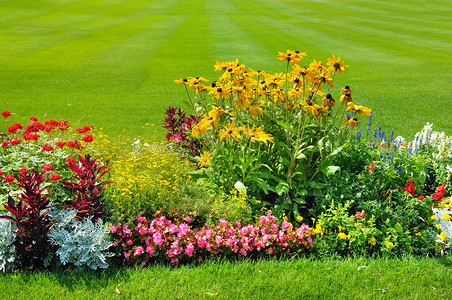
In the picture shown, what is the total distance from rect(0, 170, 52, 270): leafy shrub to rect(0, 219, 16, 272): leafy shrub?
4 cm

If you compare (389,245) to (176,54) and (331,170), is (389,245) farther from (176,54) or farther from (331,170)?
(176,54)

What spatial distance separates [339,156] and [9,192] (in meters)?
3.54

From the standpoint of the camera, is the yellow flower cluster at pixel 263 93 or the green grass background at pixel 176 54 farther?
the green grass background at pixel 176 54

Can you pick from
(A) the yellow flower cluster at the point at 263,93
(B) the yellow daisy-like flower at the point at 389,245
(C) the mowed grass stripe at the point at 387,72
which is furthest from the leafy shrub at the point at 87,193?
(C) the mowed grass stripe at the point at 387,72

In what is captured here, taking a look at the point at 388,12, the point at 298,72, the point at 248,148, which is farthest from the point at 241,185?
the point at 388,12

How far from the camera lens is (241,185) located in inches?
164

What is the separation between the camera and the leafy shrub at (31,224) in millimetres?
3438

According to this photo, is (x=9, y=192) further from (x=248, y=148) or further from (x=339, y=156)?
(x=339, y=156)

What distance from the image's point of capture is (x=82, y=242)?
141 inches

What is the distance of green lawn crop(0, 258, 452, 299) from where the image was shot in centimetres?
337

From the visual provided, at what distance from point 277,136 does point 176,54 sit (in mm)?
13325

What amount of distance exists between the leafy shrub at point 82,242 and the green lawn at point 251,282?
123 millimetres

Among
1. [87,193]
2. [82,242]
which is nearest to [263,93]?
[87,193]

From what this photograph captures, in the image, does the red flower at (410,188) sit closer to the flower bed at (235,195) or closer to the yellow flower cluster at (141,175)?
the flower bed at (235,195)
